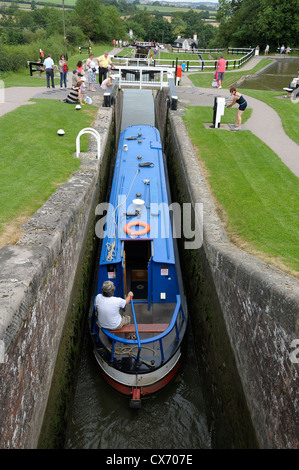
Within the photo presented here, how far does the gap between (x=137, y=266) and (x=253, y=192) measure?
341 cm

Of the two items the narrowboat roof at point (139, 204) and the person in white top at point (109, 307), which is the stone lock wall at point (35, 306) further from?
the narrowboat roof at point (139, 204)

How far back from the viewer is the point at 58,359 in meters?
6.87

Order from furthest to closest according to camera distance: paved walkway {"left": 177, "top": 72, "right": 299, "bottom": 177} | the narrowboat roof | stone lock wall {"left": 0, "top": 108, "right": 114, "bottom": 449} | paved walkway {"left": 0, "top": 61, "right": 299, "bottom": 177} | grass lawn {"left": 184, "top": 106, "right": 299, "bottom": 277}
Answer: paved walkway {"left": 0, "top": 61, "right": 299, "bottom": 177} → paved walkway {"left": 177, "top": 72, "right": 299, "bottom": 177} → the narrowboat roof → grass lawn {"left": 184, "top": 106, "right": 299, "bottom": 277} → stone lock wall {"left": 0, "top": 108, "right": 114, "bottom": 449}

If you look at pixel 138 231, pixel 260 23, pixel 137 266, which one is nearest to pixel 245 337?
pixel 138 231

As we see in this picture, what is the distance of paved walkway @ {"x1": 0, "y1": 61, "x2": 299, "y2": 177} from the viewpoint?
1262 centimetres

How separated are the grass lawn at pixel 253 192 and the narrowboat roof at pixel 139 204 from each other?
1370mm

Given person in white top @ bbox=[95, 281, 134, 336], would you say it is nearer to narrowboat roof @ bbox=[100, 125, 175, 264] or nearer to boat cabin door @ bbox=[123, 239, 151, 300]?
narrowboat roof @ bbox=[100, 125, 175, 264]

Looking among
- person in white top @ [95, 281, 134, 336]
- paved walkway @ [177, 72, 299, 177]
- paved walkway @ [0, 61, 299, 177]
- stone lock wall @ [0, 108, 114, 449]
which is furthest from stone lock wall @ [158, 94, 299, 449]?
paved walkway @ [0, 61, 299, 177]

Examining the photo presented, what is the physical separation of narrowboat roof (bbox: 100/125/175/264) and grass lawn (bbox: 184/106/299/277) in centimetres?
137

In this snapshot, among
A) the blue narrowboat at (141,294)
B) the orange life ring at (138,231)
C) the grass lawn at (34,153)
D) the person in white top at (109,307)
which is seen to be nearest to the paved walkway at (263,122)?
the blue narrowboat at (141,294)

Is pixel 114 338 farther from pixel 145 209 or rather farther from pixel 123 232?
pixel 145 209

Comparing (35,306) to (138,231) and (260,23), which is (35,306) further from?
(260,23)
